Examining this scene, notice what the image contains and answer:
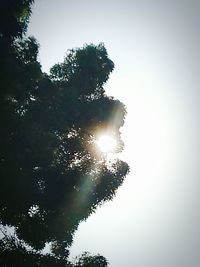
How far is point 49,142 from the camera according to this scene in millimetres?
17109

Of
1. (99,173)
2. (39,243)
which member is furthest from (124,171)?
(39,243)

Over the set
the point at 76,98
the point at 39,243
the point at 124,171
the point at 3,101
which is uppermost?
the point at 76,98

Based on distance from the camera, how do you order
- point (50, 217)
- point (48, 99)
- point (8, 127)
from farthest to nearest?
point (48, 99)
point (50, 217)
point (8, 127)

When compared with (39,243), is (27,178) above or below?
above

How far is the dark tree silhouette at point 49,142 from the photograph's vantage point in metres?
16.3

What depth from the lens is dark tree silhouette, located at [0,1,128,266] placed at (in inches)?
643

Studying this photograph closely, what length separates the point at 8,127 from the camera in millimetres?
16328

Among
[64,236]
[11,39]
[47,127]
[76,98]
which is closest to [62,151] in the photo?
[47,127]

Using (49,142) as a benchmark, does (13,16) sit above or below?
above

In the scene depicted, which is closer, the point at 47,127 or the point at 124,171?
the point at 47,127

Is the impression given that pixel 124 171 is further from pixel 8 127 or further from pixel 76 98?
pixel 8 127

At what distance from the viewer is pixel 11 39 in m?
17.9

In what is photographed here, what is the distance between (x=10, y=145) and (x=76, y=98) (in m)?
4.76

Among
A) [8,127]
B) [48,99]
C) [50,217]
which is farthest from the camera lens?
[48,99]
